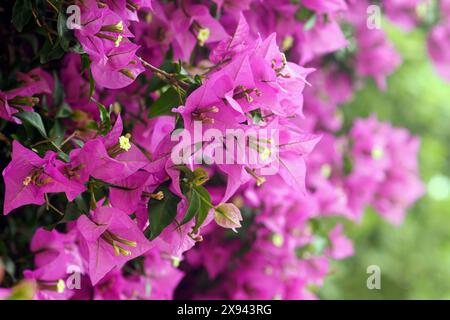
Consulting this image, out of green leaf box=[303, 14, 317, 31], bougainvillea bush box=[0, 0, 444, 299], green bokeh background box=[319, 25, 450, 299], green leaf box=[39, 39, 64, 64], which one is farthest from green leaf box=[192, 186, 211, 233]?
green bokeh background box=[319, 25, 450, 299]

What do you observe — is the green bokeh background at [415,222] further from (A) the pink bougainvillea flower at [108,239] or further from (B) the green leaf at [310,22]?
(A) the pink bougainvillea flower at [108,239]

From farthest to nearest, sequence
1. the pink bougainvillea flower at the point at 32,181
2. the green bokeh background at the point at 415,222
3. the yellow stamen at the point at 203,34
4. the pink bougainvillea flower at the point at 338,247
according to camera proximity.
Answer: the green bokeh background at the point at 415,222, the pink bougainvillea flower at the point at 338,247, the yellow stamen at the point at 203,34, the pink bougainvillea flower at the point at 32,181

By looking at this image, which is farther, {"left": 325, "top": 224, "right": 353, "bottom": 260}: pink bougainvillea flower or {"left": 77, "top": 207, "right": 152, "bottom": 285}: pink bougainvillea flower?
{"left": 325, "top": 224, "right": 353, "bottom": 260}: pink bougainvillea flower

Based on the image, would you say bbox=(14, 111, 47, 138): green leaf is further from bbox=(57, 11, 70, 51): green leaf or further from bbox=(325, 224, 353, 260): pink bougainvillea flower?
bbox=(325, 224, 353, 260): pink bougainvillea flower

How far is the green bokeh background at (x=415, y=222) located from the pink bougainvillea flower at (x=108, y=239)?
1.64m

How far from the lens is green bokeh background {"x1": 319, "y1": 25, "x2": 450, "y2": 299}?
2.33 metres

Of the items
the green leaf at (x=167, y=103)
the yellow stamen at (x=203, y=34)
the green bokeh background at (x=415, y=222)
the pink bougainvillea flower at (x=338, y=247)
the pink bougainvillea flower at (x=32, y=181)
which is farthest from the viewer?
the green bokeh background at (x=415, y=222)

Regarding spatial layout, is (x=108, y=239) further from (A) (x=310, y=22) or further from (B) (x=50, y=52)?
(A) (x=310, y=22)

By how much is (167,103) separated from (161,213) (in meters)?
0.18

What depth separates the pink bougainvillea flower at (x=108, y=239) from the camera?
0.71 metres

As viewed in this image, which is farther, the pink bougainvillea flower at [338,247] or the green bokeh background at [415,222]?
the green bokeh background at [415,222]

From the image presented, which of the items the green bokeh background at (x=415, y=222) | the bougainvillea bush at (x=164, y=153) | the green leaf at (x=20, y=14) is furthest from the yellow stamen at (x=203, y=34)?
the green bokeh background at (x=415, y=222)
